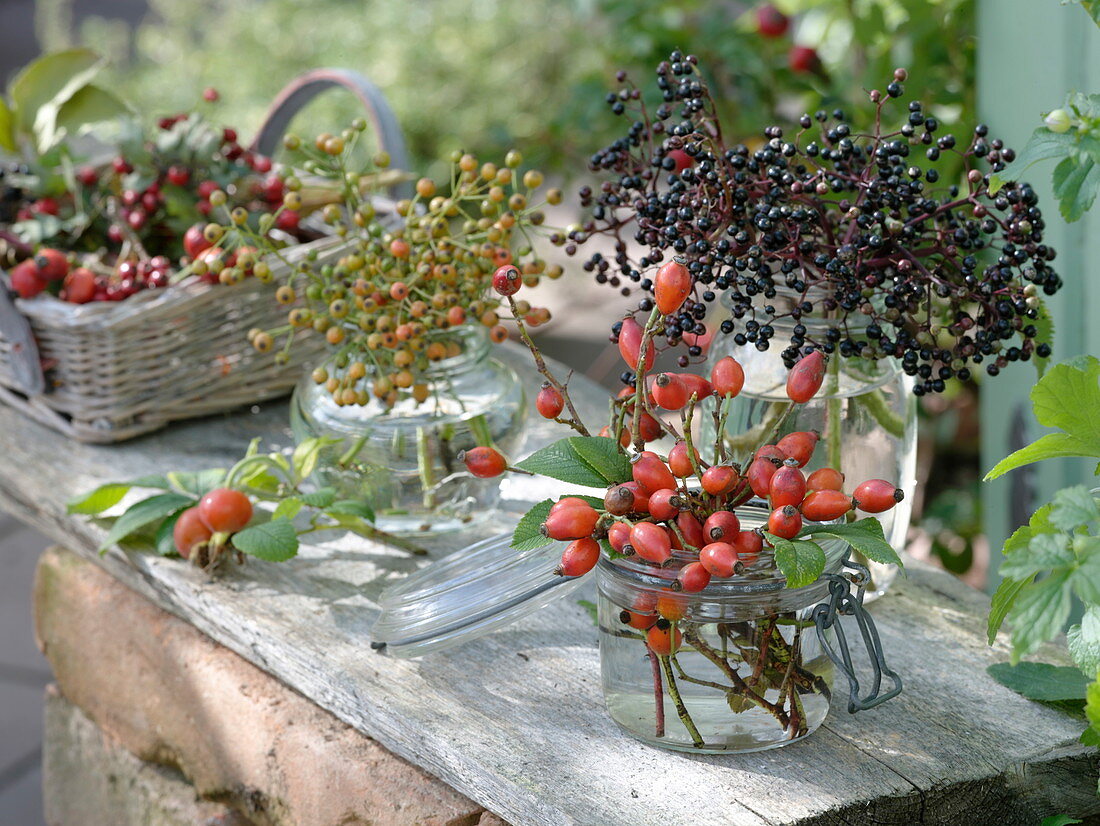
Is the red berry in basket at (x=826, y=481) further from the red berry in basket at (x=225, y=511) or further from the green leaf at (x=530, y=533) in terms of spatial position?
the red berry in basket at (x=225, y=511)

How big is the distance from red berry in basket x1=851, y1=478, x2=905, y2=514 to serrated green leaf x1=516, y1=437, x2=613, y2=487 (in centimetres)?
17

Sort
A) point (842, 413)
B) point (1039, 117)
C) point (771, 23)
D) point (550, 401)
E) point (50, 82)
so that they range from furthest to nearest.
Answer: point (771, 23) < point (50, 82) < point (1039, 117) < point (842, 413) < point (550, 401)

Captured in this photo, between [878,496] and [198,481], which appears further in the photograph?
[198,481]

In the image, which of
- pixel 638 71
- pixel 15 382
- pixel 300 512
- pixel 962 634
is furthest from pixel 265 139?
pixel 638 71

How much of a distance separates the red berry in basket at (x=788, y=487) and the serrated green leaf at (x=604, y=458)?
108 mm

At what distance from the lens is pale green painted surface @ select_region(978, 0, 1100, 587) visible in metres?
1.30

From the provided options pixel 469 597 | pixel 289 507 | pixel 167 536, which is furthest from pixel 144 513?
pixel 469 597

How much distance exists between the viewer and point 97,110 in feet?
5.29

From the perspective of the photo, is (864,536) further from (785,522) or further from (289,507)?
(289,507)

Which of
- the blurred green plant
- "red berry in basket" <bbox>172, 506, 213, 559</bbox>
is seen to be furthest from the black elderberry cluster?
the blurred green plant

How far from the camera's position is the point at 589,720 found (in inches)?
37.4

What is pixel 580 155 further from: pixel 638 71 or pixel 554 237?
pixel 554 237

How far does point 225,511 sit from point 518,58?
271 centimetres

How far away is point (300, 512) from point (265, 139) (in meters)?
0.67
